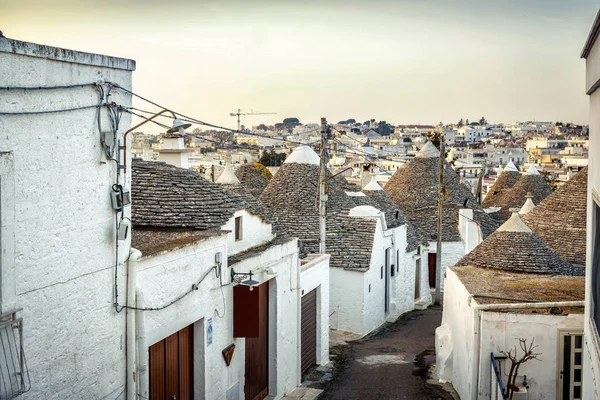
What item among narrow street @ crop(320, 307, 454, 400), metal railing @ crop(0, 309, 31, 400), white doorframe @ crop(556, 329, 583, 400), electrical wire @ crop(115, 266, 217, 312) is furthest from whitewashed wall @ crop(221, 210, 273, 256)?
metal railing @ crop(0, 309, 31, 400)

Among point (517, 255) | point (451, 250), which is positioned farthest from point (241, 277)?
point (451, 250)

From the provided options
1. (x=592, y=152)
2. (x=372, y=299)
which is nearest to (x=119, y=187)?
(x=592, y=152)

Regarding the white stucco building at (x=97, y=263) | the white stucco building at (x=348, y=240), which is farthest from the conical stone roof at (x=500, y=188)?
the white stucco building at (x=97, y=263)

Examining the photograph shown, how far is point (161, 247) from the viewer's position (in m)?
10.8

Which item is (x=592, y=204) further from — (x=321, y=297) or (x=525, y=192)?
(x=525, y=192)

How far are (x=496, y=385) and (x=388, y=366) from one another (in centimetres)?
609

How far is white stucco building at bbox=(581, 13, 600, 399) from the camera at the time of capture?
833cm

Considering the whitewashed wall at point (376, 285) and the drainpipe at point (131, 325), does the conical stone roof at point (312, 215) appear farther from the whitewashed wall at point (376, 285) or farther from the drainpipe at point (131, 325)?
the drainpipe at point (131, 325)

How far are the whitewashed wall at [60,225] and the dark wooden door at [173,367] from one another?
114 centimetres

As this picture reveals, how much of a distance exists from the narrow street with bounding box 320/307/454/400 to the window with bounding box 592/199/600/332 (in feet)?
23.6

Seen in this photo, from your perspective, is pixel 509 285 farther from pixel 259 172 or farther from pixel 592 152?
pixel 259 172

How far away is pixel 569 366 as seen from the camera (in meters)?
13.0

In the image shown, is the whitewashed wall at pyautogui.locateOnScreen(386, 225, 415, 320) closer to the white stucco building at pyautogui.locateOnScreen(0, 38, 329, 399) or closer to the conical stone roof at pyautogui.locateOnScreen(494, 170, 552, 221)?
the conical stone roof at pyautogui.locateOnScreen(494, 170, 552, 221)

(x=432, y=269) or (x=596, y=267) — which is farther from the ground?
(x=596, y=267)
